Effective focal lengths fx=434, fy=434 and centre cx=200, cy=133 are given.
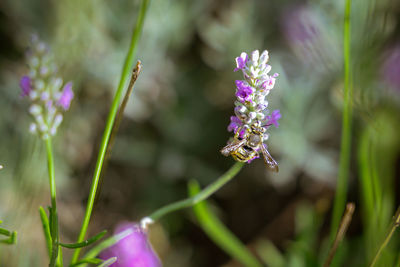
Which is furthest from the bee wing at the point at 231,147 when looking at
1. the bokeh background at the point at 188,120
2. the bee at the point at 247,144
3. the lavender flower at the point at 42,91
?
the bokeh background at the point at 188,120

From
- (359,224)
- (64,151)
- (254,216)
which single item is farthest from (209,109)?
(359,224)

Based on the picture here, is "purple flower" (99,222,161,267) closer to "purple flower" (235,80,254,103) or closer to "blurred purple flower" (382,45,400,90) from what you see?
"purple flower" (235,80,254,103)

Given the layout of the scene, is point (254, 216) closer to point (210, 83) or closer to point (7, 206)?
point (210, 83)

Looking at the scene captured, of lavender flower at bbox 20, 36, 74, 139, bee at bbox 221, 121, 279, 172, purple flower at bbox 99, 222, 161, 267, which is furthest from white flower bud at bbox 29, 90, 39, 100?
purple flower at bbox 99, 222, 161, 267

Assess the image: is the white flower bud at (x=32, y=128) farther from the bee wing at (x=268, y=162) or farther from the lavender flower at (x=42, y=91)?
the bee wing at (x=268, y=162)

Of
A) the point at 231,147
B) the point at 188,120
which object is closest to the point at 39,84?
the point at 231,147

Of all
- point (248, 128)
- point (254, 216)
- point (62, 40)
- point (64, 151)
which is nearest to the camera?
point (248, 128)
